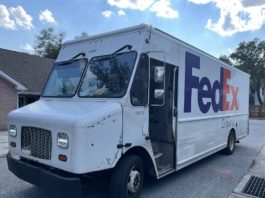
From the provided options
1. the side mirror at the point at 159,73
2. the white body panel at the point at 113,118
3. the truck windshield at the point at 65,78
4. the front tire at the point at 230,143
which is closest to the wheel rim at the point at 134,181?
the white body panel at the point at 113,118

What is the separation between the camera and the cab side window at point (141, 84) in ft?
16.0

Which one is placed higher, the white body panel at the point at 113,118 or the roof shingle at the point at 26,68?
the roof shingle at the point at 26,68

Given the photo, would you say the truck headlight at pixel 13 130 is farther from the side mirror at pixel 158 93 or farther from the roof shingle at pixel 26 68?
the roof shingle at pixel 26 68

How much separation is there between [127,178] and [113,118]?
100 cm

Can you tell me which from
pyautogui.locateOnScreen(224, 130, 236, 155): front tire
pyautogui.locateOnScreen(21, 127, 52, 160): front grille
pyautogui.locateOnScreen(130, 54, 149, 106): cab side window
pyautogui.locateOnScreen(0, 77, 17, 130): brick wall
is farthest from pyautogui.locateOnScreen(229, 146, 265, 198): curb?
pyautogui.locateOnScreen(0, 77, 17, 130): brick wall

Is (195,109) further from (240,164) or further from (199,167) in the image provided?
(240,164)

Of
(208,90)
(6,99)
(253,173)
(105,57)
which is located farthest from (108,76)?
(6,99)

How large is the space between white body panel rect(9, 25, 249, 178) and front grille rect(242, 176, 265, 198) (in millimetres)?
1284

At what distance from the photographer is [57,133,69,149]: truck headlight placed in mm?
4090

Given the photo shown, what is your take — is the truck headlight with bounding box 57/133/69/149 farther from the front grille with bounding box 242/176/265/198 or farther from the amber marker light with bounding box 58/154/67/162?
the front grille with bounding box 242/176/265/198

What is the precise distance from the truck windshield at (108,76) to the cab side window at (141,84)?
0.14 meters

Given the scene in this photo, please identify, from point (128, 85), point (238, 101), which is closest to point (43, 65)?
point (238, 101)

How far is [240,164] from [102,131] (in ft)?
18.5

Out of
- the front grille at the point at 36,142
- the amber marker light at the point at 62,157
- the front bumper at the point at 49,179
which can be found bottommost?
the front bumper at the point at 49,179
